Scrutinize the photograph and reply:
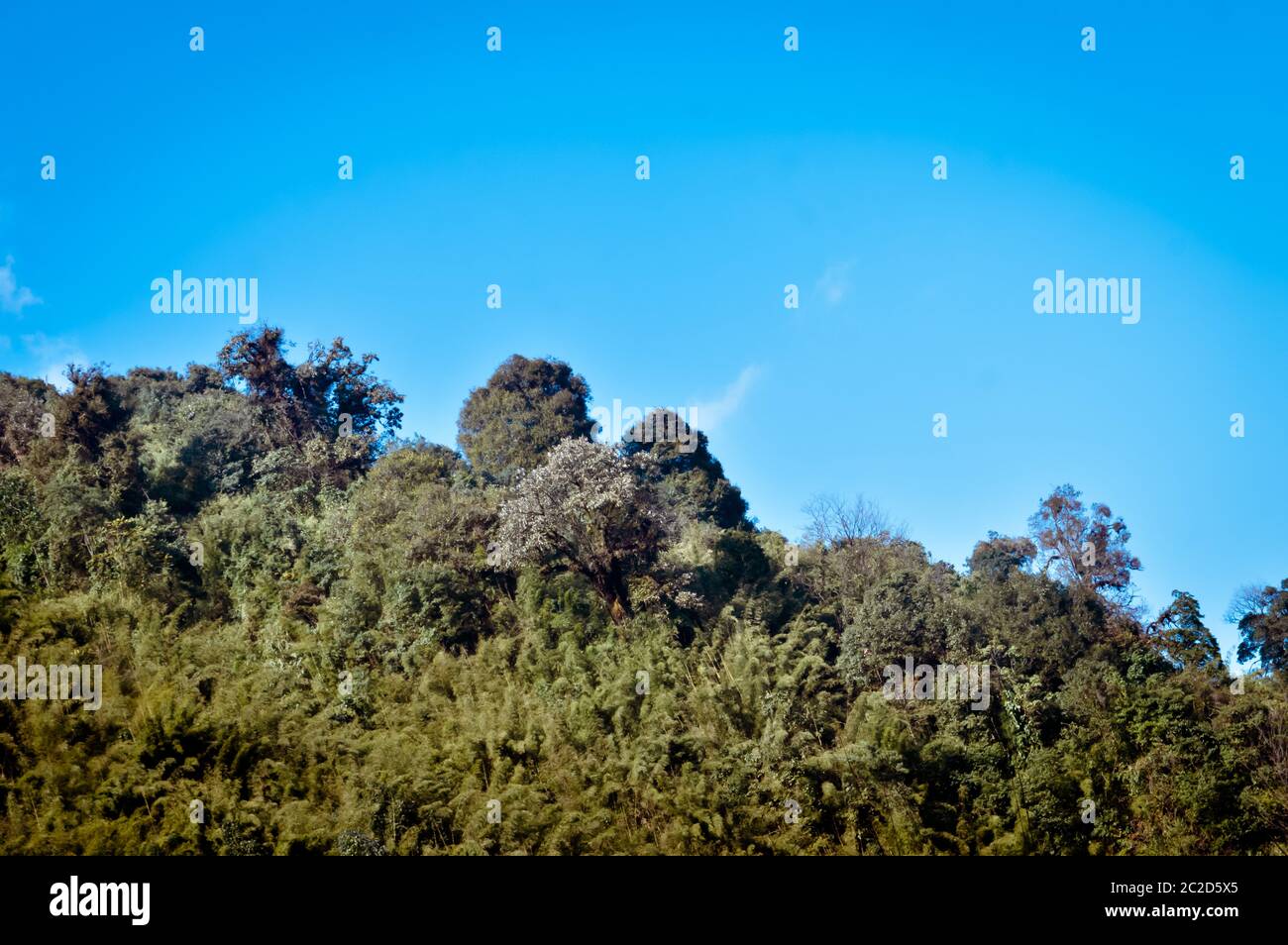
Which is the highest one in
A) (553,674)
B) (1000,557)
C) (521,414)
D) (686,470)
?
(521,414)

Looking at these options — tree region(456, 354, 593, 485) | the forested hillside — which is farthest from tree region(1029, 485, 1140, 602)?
tree region(456, 354, 593, 485)

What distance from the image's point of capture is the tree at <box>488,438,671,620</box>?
22.8m

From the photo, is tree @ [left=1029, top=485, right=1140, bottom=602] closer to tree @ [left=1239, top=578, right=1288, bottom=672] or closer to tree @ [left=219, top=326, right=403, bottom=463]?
tree @ [left=1239, top=578, right=1288, bottom=672]

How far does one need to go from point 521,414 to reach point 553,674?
18.2m

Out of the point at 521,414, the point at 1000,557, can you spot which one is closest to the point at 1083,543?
the point at 1000,557

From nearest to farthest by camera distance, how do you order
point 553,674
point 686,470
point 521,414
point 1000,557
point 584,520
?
point 553,674 < point 584,520 < point 1000,557 < point 686,470 < point 521,414

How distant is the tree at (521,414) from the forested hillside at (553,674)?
7.11 m

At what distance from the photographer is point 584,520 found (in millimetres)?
23141

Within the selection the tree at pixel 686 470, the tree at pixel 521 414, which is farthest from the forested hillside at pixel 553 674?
the tree at pixel 521 414

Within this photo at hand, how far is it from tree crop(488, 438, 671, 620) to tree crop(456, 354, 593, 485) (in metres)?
11.4

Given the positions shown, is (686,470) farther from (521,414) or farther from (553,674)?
(553,674)

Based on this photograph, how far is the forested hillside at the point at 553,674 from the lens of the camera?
56.1 ft

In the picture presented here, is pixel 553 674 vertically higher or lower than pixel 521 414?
lower
